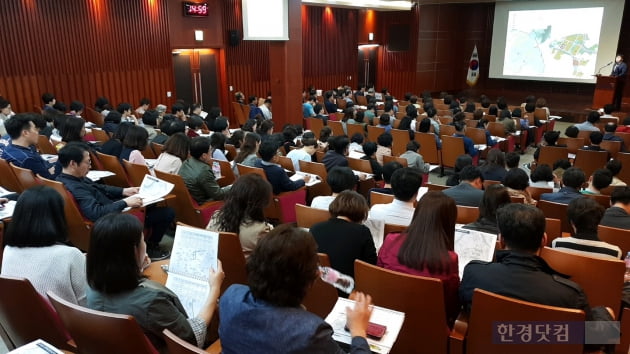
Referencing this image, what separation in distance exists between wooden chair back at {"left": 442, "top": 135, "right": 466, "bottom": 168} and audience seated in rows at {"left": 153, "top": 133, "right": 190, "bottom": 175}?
4267 millimetres

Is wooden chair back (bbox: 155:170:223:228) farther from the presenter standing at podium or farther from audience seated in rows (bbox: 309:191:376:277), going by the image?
the presenter standing at podium

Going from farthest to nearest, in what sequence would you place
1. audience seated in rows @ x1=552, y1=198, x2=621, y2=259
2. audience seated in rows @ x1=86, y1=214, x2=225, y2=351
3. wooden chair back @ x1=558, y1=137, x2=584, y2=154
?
1. wooden chair back @ x1=558, y1=137, x2=584, y2=154
2. audience seated in rows @ x1=552, y1=198, x2=621, y2=259
3. audience seated in rows @ x1=86, y1=214, x2=225, y2=351

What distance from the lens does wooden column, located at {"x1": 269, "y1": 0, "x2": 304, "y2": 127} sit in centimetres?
914

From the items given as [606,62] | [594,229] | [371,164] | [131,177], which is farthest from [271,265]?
[606,62]

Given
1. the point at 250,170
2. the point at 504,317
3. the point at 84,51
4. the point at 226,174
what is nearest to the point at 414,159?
the point at 250,170

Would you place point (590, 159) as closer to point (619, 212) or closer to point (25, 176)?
point (619, 212)

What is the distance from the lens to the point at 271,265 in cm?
153

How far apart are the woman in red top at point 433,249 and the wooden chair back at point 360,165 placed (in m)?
3.11

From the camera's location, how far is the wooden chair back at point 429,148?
25.2 feet

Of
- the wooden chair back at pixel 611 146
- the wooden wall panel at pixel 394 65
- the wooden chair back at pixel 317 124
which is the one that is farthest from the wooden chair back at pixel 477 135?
the wooden wall panel at pixel 394 65

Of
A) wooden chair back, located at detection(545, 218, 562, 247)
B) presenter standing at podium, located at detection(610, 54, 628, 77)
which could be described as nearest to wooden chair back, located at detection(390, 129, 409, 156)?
wooden chair back, located at detection(545, 218, 562, 247)

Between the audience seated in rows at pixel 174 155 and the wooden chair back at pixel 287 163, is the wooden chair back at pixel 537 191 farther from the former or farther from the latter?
the audience seated in rows at pixel 174 155

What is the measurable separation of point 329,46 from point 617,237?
13.0 meters

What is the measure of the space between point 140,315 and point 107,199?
2405 mm
